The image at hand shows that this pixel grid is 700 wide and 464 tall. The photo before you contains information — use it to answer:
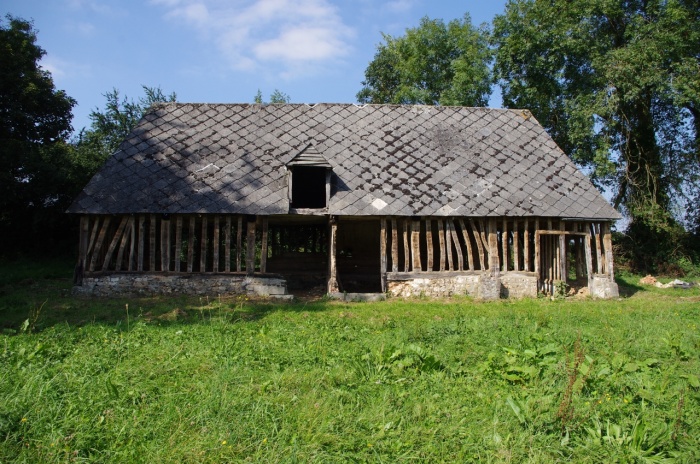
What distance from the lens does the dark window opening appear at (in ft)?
52.4

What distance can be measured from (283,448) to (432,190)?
32.5 ft

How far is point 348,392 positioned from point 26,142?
1763 centimetres

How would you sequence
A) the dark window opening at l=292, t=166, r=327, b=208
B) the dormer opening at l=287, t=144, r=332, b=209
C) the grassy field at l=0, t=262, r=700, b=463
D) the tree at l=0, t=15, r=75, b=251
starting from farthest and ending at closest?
the tree at l=0, t=15, r=75, b=251 < the dark window opening at l=292, t=166, r=327, b=208 < the dormer opening at l=287, t=144, r=332, b=209 < the grassy field at l=0, t=262, r=700, b=463

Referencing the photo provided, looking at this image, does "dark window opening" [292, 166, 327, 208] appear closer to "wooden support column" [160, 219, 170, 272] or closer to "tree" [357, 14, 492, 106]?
"wooden support column" [160, 219, 170, 272]

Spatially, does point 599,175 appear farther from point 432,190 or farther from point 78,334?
point 78,334

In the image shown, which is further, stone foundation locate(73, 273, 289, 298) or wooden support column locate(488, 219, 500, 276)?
wooden support column locate(488, 219, 500, 276)

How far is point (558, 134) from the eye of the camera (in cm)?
2119

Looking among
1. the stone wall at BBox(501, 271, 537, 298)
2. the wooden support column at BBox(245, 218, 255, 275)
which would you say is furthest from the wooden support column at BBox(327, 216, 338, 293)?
the stone wall at BBox(501, 271, 537, 298)

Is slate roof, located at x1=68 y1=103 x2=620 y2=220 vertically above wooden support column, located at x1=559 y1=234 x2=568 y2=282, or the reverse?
slate roof, located at x1=68 y1=103 x2=620 y2=220

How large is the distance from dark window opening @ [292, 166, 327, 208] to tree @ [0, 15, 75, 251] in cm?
803


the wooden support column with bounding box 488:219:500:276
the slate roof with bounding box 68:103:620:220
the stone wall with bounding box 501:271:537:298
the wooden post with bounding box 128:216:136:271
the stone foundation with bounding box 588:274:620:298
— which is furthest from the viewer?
Answer: the stone foundation with bounding box 588:274:620:298

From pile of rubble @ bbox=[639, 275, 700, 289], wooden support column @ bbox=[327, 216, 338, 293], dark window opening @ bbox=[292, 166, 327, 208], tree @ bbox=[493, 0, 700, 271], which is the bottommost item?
pile of rubble @ bbox=[639, 275, 700, 289]

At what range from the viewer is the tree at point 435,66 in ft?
73.4

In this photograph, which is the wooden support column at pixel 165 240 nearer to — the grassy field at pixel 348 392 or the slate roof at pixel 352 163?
the slate roof at pixel 352 163
